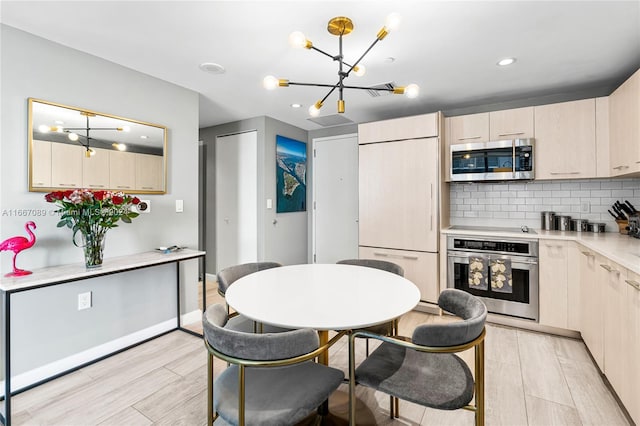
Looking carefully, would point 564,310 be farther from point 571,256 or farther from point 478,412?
point 478,412

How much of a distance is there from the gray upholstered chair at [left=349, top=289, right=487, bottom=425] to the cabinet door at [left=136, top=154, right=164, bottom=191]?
2.41 metres

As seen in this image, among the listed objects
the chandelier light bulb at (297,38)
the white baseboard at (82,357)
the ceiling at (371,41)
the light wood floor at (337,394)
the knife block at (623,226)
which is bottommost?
the light wood floor at (337,394)

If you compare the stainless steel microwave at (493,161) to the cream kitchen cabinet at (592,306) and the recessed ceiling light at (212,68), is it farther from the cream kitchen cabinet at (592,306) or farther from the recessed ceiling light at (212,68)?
the recessed ceiling light at (212,68)

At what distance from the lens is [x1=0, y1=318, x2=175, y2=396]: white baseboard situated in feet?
6.77

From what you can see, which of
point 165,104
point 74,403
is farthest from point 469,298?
point 165,104

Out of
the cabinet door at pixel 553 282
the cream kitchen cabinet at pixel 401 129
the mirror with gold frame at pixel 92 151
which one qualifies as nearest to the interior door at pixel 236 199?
the mirror with gold frame at pixel 92 151

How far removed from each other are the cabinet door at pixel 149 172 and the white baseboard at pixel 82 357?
1.30 m

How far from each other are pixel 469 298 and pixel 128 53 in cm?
292

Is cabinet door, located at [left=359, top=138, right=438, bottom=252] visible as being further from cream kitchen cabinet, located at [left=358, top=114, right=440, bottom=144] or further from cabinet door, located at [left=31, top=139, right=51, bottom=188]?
cabinet door, located at [left=31, top=139, right=51, bottom=188]

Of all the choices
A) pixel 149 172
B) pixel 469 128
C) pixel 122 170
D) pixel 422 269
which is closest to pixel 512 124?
pixel 469 128

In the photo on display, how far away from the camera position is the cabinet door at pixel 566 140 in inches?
114

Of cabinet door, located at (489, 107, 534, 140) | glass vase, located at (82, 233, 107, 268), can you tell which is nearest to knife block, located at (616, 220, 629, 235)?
cabinet door, located at (489, 107, 534, 140)

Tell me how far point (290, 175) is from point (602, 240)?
3.55m

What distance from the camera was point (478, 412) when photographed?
1246 mm
